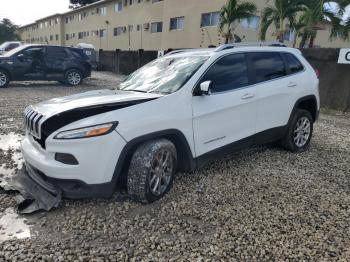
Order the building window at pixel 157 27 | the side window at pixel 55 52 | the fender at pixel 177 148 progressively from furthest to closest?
1. the building window at pixel 157 27
2. the side window at pixel 55 52
3. the fender at pixel 177 148

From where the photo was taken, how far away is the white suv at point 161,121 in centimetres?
295

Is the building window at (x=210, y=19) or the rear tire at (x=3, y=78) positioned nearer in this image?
the rear tire at (x=3, y=78)

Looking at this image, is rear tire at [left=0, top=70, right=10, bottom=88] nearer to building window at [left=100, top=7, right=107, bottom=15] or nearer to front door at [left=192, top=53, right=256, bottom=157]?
front door at [left=192, top=53, right=256, bottom=157]

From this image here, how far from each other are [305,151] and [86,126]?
4.10m

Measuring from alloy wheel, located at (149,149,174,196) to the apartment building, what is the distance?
1702 centimetres

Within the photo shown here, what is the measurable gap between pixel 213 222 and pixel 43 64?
11426mm

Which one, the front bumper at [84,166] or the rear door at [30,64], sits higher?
the rear door at [30,64]

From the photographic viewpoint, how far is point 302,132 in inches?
212

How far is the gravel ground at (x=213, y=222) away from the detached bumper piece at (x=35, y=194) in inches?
3.9

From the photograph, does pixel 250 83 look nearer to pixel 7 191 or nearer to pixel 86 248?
pixel 86 248

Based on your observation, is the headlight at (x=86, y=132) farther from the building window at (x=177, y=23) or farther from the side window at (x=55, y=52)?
the building window at (x=177, y=23)

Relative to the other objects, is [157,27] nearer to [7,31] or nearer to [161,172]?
[161,172]

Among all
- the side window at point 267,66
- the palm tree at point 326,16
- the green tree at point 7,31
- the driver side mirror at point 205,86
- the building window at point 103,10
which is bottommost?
the driver side mirror at point 205,86

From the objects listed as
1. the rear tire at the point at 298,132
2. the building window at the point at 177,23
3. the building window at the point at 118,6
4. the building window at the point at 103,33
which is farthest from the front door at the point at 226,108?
the building window at the point at 103,33
